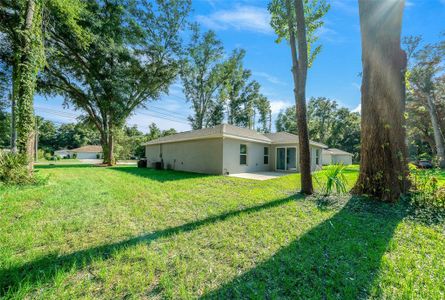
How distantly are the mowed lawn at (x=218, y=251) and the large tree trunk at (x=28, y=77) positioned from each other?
337 centimetres

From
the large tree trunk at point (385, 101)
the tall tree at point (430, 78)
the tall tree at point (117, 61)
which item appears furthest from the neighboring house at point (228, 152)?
the tall tree at point (430, 78)

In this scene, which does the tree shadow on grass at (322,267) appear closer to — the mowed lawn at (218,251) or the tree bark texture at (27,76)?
the mowed lawn at (218,251)

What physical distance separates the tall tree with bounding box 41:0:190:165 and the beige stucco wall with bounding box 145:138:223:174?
6.37 metres

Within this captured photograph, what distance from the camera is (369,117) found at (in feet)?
17.9

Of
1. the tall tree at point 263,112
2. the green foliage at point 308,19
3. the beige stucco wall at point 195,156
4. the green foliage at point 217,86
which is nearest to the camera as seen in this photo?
the green foliage at point 308,19

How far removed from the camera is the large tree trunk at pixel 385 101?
5086mm

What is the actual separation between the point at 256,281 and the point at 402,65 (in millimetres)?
6919

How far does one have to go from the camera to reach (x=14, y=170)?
21.0 ft

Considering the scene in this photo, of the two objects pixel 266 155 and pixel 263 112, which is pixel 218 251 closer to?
pixel 266 155

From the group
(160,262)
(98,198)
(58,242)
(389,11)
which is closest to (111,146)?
(98,198)

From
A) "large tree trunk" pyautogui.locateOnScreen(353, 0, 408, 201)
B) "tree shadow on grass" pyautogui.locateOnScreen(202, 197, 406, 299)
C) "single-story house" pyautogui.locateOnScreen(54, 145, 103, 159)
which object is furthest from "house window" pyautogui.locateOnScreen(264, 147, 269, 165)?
"single-story house" pyautogui.locateOnScreen(54, 145, 103, 159)

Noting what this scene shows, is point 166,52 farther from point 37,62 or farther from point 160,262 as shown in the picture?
point 160,262

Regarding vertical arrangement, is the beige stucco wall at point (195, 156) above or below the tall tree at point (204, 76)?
below

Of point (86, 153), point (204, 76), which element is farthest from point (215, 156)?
point (86, 153)
